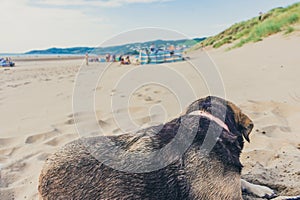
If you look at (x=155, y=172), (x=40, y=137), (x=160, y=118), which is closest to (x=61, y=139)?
(x=40, y=137)

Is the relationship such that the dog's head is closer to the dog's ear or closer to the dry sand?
the dog's ear

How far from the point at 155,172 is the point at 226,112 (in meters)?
Result: 0.96

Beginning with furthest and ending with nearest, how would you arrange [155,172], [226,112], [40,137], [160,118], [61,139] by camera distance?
[160,118], [40,137], [61,139], [226,112], [155,172]

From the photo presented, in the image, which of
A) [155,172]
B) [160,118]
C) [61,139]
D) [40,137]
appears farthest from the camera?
[160,118]

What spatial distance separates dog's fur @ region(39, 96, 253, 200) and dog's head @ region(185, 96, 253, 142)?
5 centimetres

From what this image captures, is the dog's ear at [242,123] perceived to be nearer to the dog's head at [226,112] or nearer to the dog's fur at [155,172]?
the dog's head at [226,112]

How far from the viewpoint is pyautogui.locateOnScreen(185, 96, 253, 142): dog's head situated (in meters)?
2.73

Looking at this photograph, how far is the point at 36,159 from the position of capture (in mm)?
3979

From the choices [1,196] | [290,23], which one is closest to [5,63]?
[290,23]

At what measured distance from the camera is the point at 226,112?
2.81 meters

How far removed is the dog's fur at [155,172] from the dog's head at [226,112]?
46 millimetres

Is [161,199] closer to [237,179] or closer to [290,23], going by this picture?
[237,179]

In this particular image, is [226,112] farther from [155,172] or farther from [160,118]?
[160,118]

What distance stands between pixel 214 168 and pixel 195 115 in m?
0.48
